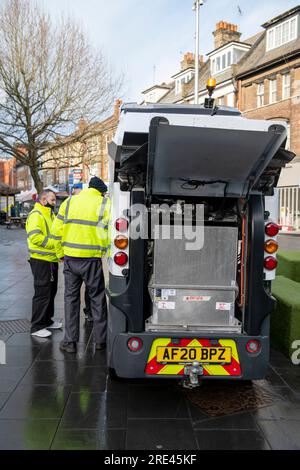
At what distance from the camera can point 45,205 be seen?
565 cm

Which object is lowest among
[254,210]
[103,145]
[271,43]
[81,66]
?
[254,210]

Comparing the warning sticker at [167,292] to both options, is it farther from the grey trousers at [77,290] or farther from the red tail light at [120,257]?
the grey trousers at [77,290]

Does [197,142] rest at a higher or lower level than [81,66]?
lower

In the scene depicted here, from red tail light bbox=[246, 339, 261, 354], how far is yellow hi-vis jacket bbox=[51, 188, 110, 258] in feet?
6.23

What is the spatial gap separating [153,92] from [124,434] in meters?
42.6

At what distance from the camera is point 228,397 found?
155 inches

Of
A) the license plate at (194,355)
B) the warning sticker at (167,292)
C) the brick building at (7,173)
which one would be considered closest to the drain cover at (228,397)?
the license plate at (194,355)

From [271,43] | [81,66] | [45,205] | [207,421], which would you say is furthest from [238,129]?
[271,43]

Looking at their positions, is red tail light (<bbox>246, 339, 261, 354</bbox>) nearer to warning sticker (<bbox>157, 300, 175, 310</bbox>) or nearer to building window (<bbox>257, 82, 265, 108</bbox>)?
warning sticker (<bbox>157, 300, 175, 310</bbox>)

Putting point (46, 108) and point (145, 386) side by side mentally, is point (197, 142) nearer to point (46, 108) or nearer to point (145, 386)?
point (145, 386)

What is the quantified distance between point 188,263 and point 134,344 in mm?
800

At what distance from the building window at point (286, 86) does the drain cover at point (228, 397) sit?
26.8 m
